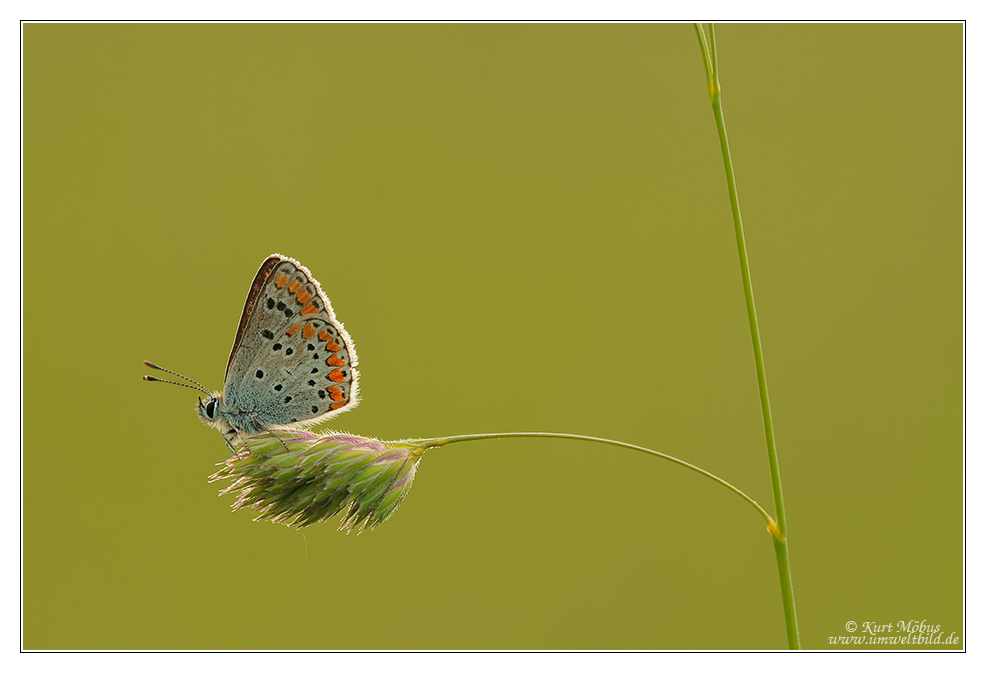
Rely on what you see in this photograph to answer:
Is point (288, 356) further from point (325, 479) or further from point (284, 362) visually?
point (325, 479)

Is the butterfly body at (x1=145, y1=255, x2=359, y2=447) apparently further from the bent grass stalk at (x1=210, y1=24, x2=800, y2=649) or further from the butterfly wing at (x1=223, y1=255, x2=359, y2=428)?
the bent grass stalk at (x1=210, y1=24, x2=800, y2=649)

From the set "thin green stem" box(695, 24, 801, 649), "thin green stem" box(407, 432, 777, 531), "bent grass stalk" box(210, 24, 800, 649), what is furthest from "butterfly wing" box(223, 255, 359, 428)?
"thin green stem" box(695, 24, 801, 649)

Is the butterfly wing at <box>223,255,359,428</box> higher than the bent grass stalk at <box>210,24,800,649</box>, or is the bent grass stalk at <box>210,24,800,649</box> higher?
the butterfly wing at <box>223,255,359,428</box>

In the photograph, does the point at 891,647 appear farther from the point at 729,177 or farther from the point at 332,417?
the point at 332,417

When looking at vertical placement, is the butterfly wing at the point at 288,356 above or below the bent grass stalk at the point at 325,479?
above

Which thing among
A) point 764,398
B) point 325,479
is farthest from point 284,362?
point 764,398

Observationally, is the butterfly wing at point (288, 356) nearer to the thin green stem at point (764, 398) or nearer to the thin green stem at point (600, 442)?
the thin green stem at point (600, 442)

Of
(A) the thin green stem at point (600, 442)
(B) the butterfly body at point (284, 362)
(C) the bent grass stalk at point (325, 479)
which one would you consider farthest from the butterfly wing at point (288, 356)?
(A) the thin green stem at point (600, 442)

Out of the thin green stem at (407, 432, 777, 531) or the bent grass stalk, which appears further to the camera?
the bent grass stalk
